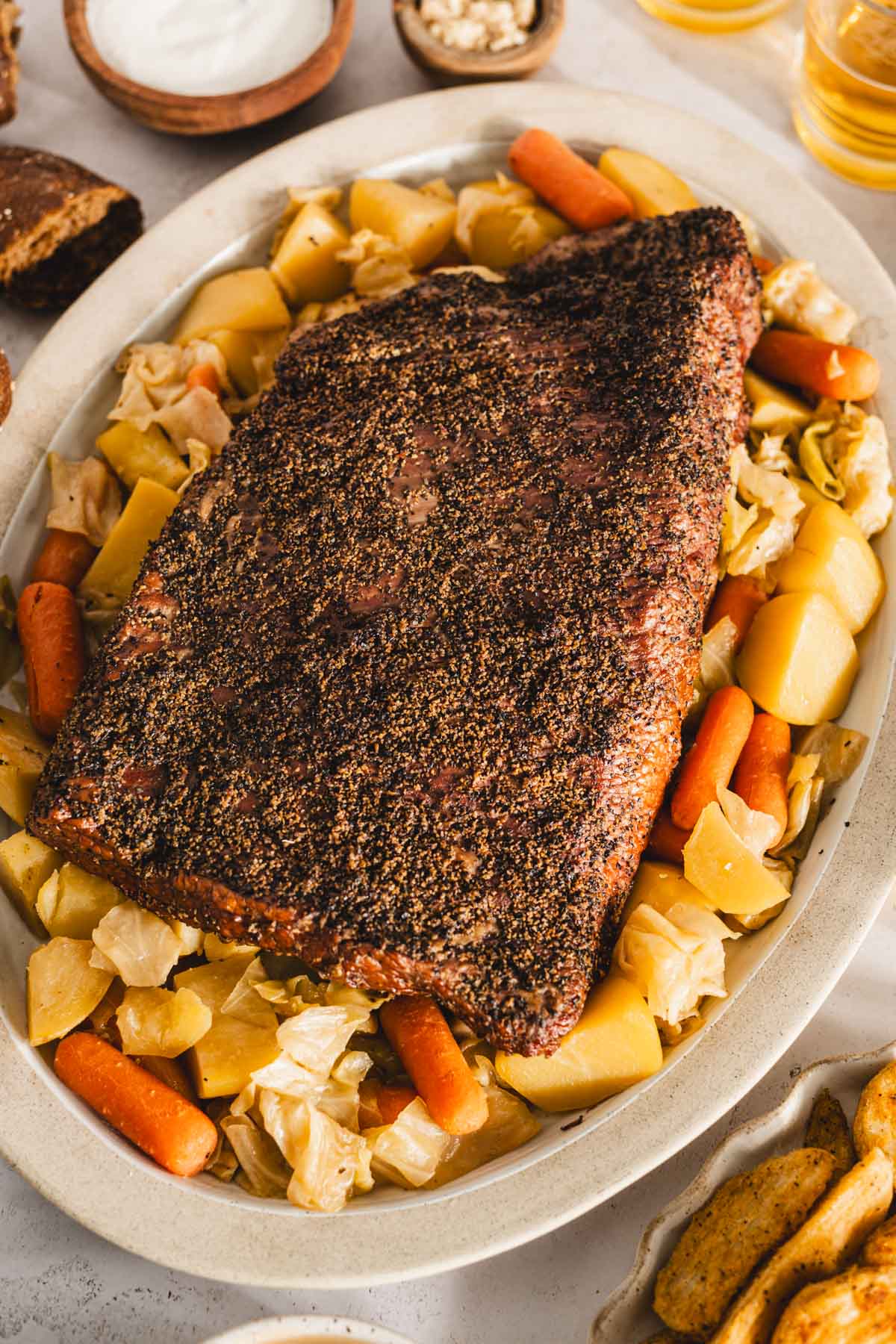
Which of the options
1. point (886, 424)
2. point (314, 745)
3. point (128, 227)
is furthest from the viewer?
point (128, 227)

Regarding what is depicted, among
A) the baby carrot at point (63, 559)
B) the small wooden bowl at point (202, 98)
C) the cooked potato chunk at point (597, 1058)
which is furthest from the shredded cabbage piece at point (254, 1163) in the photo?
the small wooden bowl at point (202, 98)

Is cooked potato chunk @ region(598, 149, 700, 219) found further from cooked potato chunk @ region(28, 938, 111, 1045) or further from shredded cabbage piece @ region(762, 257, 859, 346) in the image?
cooked potato chunk @ region(28, 938, 111, 1045)

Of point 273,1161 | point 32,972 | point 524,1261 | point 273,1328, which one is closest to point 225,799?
point 32,972

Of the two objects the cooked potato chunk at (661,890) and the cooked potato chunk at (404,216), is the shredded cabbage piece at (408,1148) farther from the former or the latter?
the cooked potato chunk at (404,216)

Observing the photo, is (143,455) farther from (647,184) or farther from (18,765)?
(647,184)

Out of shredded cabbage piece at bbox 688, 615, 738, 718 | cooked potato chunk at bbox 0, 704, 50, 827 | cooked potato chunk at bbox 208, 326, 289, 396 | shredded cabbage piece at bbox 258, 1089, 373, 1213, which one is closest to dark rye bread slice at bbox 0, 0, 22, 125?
cooked potato chunk at bbox 208, 326, 289, 396

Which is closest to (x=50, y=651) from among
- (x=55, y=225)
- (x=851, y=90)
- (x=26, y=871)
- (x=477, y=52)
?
(x=26, y=871)

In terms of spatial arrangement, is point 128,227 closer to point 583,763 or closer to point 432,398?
point 432,398
